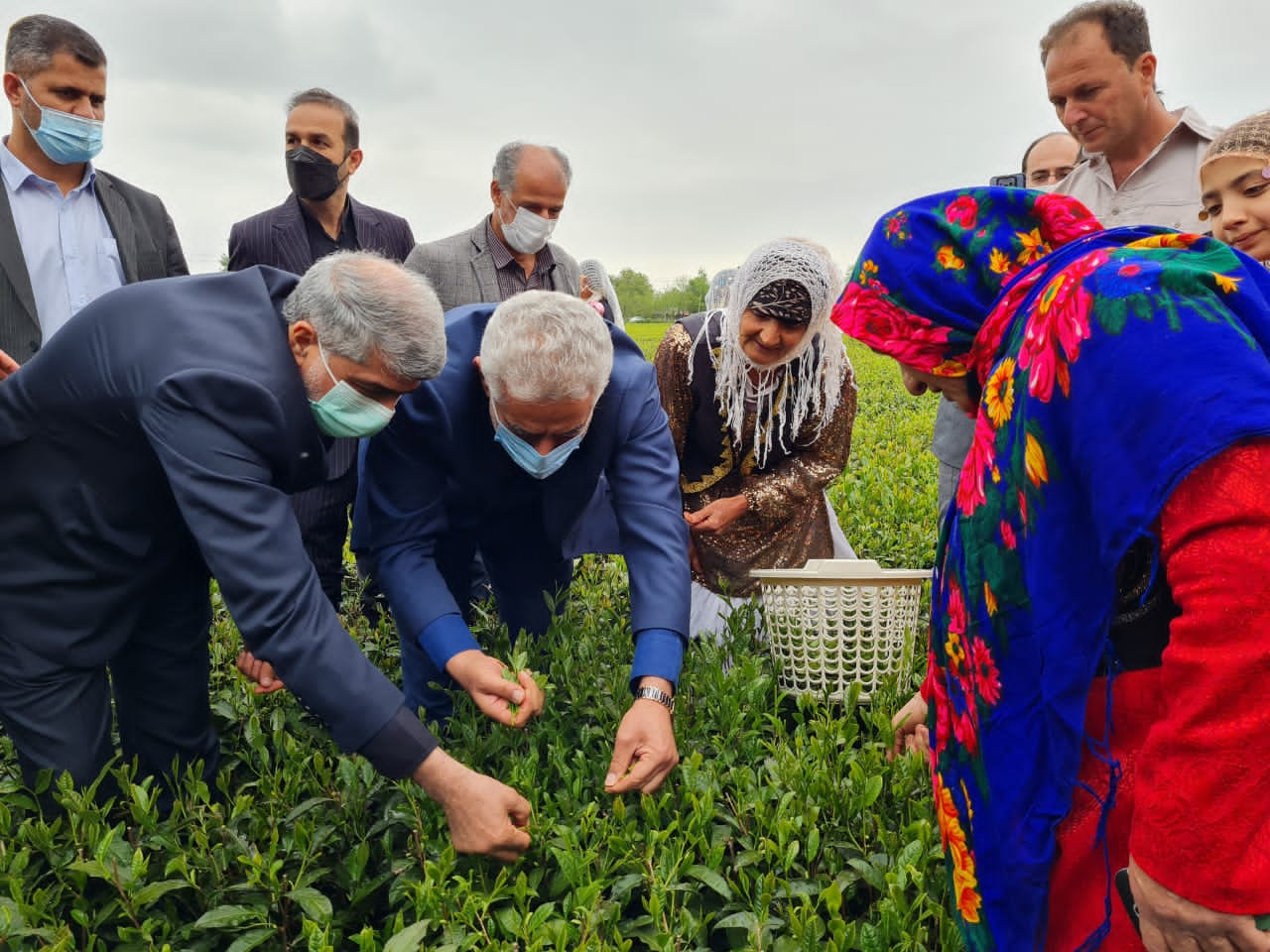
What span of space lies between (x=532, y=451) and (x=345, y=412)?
1.93 ft

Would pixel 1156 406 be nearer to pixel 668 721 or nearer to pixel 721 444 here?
pixel 668 721

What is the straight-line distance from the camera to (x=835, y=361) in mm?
3791

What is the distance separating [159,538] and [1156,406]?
2370 millimetres

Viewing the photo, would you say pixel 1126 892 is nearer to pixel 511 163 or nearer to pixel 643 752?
pixel 643 752

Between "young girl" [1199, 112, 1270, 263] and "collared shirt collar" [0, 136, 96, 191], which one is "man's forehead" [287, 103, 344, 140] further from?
"young girl" [1199, 112, 1270, 263]

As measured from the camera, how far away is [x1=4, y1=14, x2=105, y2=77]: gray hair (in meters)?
3.55

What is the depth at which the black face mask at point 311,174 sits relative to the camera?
4125mm

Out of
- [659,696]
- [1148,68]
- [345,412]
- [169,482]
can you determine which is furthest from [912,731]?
[1148,68]

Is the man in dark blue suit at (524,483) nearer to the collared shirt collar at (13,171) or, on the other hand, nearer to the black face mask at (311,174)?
the black face mask at (311,174)

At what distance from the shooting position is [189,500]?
78.3 inches

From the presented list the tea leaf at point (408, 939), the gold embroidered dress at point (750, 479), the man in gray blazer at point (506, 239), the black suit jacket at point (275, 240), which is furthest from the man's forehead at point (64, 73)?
the tea leaf at point (408, 939)

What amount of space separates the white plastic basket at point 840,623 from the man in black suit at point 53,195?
9.47 ft

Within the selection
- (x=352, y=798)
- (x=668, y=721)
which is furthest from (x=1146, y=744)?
(x=352, y=798)

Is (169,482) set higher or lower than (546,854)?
higher
